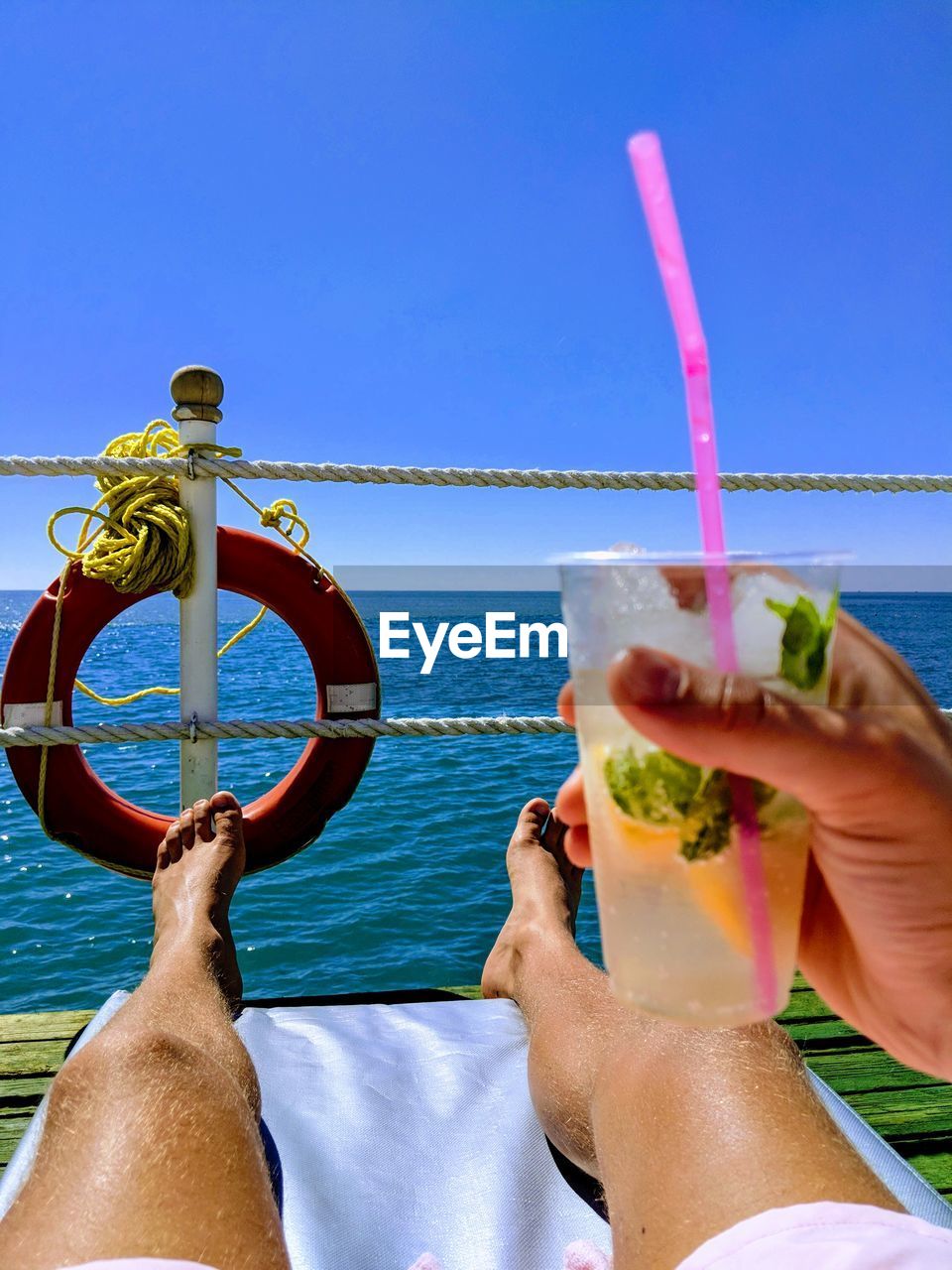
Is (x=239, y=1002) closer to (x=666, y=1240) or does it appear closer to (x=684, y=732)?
(x=666, y=1240)

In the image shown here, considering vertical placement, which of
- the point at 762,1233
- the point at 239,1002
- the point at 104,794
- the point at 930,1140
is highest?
the point at 104,794

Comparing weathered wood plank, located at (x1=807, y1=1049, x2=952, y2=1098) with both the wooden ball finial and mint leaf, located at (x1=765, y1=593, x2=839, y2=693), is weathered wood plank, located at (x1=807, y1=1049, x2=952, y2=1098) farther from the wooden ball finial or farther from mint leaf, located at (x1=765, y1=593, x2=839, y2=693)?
the wooden ball finial

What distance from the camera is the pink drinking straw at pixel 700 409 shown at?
1.41 ft

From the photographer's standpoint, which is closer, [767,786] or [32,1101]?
[767,786]

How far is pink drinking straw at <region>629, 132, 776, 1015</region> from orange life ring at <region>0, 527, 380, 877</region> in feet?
5.36

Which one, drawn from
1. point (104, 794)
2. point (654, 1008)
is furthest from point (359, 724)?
point (654, 1008)

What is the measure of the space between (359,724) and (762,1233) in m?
1.18

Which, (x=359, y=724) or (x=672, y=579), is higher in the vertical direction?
(x=672, y=579)

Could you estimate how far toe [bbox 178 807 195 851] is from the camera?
1.85 metres

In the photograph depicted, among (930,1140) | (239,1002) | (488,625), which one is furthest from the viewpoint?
(488,625)

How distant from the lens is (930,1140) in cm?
129

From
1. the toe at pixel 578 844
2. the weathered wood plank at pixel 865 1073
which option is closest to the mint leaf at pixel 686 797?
the toe at pixel 578 844

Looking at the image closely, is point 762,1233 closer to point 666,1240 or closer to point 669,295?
point 666,1240

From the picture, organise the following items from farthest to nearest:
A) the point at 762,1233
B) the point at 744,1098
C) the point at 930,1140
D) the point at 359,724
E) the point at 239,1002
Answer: the point at 359,724 → the point at 239,1002 → the point at 930,1140 → the point at 744,1098 → the point at 762,1233
